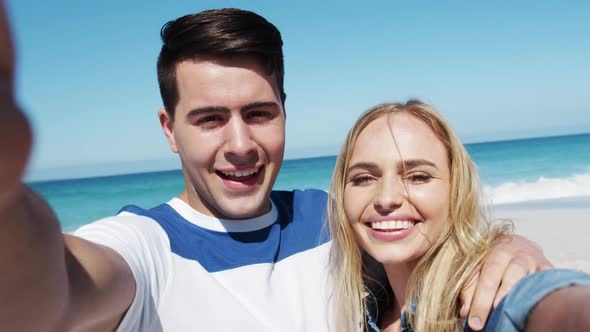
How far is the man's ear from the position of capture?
2.76 meters

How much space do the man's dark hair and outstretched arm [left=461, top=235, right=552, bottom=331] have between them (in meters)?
1.47

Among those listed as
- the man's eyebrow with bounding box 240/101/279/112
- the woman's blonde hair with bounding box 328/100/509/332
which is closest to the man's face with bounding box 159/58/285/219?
the man's eyebrow with bounding box 240/101/279/112

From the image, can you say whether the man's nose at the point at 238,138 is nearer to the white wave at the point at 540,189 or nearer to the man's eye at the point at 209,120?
the man's eye at the point at 209,120

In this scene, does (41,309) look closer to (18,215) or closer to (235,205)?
(18,215)

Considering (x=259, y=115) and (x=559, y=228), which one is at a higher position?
(x=259, y=115)

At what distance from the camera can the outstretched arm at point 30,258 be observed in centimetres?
54

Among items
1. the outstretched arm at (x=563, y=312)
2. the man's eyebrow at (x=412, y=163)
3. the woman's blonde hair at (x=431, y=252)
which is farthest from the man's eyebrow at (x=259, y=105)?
the outstretched arm at (x=563, y=312)

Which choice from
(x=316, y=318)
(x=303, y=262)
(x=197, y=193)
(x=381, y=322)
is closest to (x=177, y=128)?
(x=197, y=193)

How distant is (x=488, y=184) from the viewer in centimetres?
2227

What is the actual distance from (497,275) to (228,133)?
1434 mm

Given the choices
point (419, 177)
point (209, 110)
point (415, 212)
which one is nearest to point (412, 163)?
point (419, 177)

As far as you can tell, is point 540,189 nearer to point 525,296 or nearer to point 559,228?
point 559,228

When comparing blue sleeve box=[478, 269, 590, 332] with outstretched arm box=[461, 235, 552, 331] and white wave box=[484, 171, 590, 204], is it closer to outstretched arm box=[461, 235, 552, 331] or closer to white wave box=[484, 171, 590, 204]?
outstretched arm box=[461, 235, 552, 331]

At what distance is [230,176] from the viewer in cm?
261
